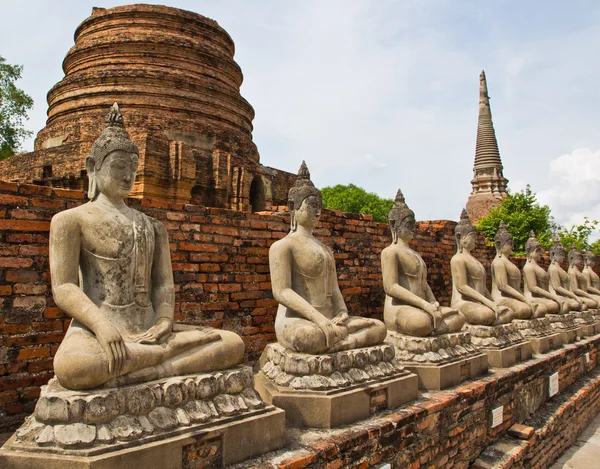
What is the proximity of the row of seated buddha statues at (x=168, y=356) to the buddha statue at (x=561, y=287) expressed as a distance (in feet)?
16.6

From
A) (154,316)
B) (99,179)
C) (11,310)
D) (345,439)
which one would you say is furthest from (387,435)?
(11,310)

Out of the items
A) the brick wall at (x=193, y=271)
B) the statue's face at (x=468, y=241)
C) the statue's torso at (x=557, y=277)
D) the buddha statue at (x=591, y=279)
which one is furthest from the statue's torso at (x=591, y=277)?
the statue's face at (x=468, y=241)

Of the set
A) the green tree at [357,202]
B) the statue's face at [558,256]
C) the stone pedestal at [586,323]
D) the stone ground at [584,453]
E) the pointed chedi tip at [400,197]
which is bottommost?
the stone ground at [584,453]

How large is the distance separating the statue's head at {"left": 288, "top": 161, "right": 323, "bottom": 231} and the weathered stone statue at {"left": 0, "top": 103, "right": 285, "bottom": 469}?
1320 millimetres

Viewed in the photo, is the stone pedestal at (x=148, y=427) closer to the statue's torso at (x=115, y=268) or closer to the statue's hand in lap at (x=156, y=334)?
the statue's hand in lap at (x=156, y=334)

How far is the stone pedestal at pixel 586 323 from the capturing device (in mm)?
8520

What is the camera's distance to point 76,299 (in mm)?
2699

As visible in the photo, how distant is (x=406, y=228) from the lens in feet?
17.5

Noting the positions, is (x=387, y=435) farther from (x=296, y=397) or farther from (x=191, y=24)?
(x=191, y=24)

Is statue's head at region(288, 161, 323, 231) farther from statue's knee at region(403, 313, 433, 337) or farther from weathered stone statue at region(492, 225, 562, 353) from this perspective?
weathered stone statue at region(492, 225, 562, 353)

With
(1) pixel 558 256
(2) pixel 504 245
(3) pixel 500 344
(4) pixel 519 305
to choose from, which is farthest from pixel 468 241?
(1) pixel 558 256

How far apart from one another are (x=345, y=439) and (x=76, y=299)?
5.92 feet

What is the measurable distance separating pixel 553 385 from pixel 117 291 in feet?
19.0

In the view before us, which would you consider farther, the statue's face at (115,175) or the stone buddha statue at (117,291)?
the statue's face at (115,175)
